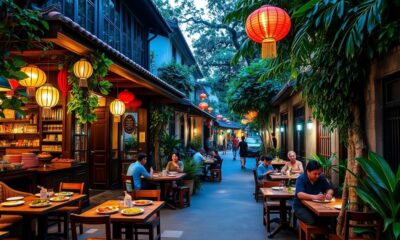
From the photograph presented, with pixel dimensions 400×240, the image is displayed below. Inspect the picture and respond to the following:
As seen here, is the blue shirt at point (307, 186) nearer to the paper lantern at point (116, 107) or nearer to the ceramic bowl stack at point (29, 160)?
the paper lantern at point (116, 107)

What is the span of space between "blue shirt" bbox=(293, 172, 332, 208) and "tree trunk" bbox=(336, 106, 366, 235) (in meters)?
0.78

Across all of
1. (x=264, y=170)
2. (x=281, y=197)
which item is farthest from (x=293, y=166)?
(x=281, y=197)

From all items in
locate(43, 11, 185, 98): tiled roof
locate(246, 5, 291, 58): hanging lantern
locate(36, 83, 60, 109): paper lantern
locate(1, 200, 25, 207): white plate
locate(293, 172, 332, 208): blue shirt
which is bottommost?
locate(1, 200, 25, 207): white plate

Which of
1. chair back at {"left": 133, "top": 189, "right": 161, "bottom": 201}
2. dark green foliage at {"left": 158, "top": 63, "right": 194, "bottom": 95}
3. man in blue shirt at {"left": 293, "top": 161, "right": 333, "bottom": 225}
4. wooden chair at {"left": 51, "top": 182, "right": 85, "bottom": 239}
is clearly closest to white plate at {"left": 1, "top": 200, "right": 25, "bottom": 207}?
wooden chair at {"left": 51, "top": 182, "right": 85, "bottom": 239}

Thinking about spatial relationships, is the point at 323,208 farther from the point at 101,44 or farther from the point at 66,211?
the point at 66,211

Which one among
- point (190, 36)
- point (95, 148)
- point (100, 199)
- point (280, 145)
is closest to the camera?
point (100, 199)

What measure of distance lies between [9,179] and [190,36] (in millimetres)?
25680

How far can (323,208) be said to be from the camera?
573cm

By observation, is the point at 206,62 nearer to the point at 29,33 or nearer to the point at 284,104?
the point at 284,104

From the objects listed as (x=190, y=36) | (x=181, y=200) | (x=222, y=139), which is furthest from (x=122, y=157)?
(x=222, y=139)

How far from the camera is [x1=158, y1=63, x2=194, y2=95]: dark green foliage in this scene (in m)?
18.7

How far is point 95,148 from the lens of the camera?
13273 millimetres

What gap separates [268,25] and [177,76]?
44.4 feet

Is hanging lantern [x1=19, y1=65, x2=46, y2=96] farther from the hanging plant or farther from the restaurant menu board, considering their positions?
the restaurant menu board
